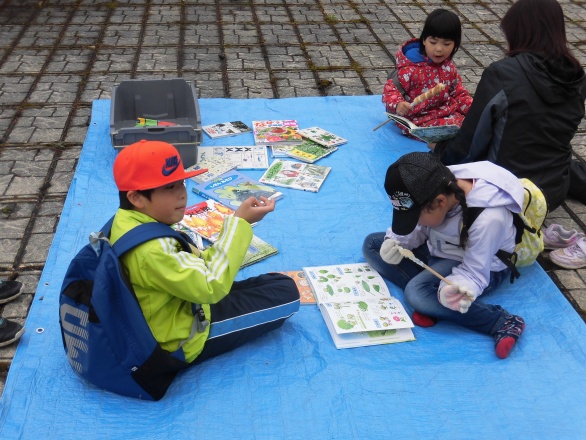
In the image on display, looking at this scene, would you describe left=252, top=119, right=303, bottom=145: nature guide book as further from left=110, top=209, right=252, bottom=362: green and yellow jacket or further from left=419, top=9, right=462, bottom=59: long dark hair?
left=110, top=209, right=252, bottom=362: green and yellow jacket

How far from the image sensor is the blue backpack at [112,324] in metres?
2.30

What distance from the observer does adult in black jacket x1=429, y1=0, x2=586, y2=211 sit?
11.5ft

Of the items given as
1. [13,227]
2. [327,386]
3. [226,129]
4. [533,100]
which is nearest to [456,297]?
[327,386]

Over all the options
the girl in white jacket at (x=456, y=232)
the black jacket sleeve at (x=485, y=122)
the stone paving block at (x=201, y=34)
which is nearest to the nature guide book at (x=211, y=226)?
the girl in white jacket at (x=456, y=232)

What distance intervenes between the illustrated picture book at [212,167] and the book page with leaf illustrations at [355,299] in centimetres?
111

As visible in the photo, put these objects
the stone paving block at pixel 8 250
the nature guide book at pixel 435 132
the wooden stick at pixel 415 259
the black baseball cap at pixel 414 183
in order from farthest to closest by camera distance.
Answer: the nature guide book at pixel 435 132 → the stone paving block at pixel 8 250 → the wooden stick at pixel 415 259 → the black baseball cap at pixel 414 183

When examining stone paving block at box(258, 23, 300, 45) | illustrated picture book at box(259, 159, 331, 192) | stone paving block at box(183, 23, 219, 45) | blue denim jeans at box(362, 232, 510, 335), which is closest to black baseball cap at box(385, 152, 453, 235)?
blue denim jeans at box(362, 232, 510, 335)

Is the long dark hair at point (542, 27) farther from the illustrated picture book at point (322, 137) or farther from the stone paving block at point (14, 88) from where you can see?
the stone paving block at point (14, 88)

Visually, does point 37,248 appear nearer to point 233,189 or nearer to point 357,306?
point 233,189

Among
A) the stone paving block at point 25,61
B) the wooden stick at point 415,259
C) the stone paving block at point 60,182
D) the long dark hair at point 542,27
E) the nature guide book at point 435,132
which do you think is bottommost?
the stone paving block at point 25,61

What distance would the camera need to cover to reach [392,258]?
3172mm

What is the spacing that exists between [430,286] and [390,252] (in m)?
0.26

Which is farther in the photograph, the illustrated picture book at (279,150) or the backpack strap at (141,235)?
the illustrated picture book at (279,150)

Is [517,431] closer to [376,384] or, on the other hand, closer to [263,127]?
[376,384]
